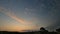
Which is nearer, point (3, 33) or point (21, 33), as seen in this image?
point (3, 33)

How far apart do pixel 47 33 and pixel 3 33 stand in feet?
21.6

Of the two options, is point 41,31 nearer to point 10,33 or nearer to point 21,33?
point 21,33

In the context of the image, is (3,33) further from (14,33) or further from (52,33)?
(52,33)

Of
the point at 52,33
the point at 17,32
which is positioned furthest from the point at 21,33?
the point at 52,33

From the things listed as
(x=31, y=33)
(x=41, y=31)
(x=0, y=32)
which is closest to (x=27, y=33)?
(x=31, y=33)

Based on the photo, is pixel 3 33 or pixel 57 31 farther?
pixel 57 31

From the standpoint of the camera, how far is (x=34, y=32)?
25000 mm

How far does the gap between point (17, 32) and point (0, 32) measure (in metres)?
2.61

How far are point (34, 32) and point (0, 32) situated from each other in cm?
524

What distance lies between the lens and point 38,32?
24.9 m

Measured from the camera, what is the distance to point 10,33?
2347cm

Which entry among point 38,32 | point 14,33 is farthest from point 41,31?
point 14,33

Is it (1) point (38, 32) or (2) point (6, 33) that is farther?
(1) point (38, 32)

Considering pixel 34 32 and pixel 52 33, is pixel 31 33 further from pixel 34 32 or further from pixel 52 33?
pixel 52 33
